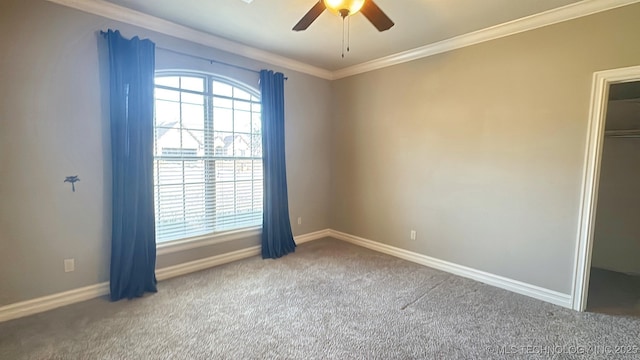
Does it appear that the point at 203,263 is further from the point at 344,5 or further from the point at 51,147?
the point at 344,5

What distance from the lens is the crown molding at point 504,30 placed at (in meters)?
2.60

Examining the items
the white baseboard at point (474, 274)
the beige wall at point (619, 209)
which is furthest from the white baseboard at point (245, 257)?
the beige wall at point (619, 209)

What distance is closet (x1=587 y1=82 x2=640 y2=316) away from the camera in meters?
3.58

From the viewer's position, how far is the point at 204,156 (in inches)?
142

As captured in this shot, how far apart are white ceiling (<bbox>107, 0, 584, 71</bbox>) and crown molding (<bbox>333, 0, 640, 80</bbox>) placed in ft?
0.22

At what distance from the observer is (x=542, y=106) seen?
9.59 ft

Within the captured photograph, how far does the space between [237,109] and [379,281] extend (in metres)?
2.76

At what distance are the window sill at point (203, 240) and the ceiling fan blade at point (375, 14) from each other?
9.75 feet

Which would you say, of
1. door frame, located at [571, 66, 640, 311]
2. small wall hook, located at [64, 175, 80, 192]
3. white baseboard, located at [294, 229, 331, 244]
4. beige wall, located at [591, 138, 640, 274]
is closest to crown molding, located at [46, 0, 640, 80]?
door frame, located at [571, 66, 640, 311]

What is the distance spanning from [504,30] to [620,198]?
2612 millimetres

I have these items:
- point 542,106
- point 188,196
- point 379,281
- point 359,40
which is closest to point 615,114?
point 542,106

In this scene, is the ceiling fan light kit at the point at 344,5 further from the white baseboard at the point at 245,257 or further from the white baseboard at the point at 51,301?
the white baseboard at the point at 51,301

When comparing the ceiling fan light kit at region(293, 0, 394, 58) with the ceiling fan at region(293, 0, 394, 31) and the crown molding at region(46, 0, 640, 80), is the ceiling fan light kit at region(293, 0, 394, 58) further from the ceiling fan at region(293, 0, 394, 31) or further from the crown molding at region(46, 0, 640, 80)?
the crown molding at region(46, 0, 640, 80)

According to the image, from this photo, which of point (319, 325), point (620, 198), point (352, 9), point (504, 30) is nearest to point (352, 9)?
point (352, 9)
